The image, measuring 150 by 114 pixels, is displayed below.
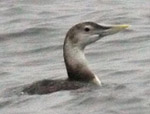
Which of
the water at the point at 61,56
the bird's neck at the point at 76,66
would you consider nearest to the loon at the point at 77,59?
the bird's neck at the point at 76,66

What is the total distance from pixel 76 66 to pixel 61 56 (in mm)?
2742

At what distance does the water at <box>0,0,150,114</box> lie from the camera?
12211mm

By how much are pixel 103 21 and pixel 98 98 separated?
6.27 metres

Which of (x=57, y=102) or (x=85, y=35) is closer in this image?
(x=57, y=102)

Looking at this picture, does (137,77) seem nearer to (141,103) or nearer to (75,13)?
(141,103)

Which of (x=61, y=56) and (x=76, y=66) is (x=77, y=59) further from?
(x=61, y=56)

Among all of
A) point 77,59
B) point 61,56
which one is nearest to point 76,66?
point 77,59

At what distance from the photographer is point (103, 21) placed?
731 inches

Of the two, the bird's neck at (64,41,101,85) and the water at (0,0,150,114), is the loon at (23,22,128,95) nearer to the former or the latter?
the bird's neck at (64,41,101,85)

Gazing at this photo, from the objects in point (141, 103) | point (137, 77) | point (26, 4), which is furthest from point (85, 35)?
point (26, 4)

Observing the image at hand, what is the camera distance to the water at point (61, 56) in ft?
40.1

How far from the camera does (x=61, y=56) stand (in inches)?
634

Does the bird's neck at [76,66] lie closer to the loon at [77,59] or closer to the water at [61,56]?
the loon at [77,59]

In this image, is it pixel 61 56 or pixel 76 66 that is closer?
pixel 76 66
